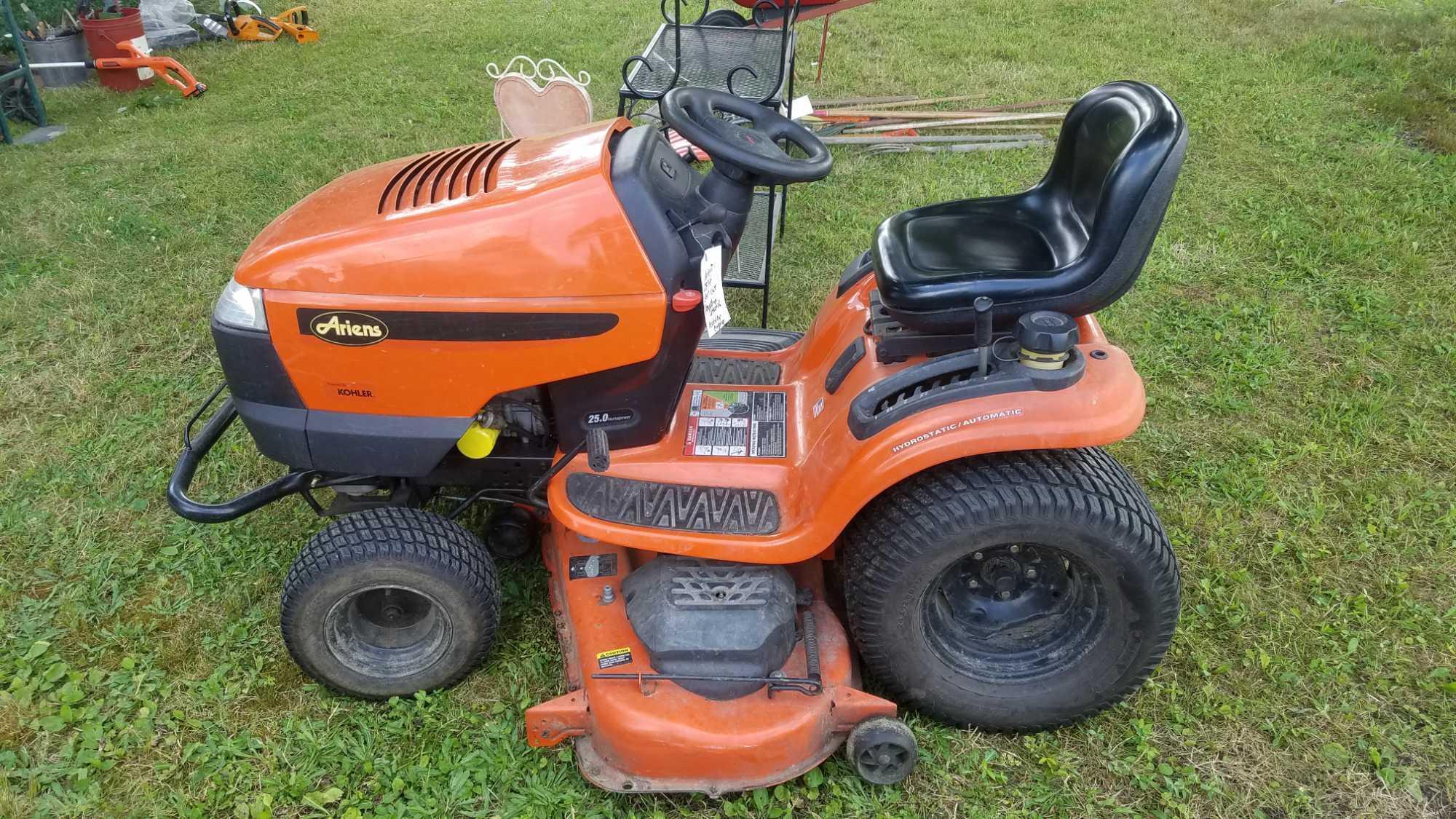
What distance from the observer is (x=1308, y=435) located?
→ 362 cm

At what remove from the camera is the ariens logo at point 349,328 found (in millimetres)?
2129

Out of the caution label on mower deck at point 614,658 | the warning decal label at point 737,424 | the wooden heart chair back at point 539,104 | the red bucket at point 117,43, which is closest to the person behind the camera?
the caution label on mower deck at point 614,658

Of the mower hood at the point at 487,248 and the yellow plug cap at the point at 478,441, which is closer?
the mower hood at the point at 487,248

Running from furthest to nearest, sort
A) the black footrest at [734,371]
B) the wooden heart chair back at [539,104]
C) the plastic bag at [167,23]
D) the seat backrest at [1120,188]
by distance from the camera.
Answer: the plastic bag at [167,23], the wooden heart chair back at [539,104], the black footrest at [734,371], the seat backrest at [1120,188]

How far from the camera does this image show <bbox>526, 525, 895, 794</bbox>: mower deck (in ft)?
7.14

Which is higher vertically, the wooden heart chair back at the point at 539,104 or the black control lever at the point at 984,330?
the black control lever at the point at 984,330

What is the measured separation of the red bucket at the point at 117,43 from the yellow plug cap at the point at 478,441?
20.7 ft

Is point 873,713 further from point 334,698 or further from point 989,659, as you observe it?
point 334,698

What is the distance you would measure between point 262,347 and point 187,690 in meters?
1.06

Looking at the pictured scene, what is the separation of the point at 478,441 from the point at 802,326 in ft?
7.14

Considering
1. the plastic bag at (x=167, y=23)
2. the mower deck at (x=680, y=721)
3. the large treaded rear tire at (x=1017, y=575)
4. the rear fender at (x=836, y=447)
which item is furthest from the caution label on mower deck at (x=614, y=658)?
the plastic bag at (x=167, y=23)

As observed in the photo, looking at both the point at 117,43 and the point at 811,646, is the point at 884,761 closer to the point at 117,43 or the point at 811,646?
the point at 811,646

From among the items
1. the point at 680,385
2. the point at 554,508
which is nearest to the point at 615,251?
the point at 680,385

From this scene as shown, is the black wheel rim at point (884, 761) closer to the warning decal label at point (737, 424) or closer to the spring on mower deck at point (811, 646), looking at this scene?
the spring on mower deck at point (811, 646)
